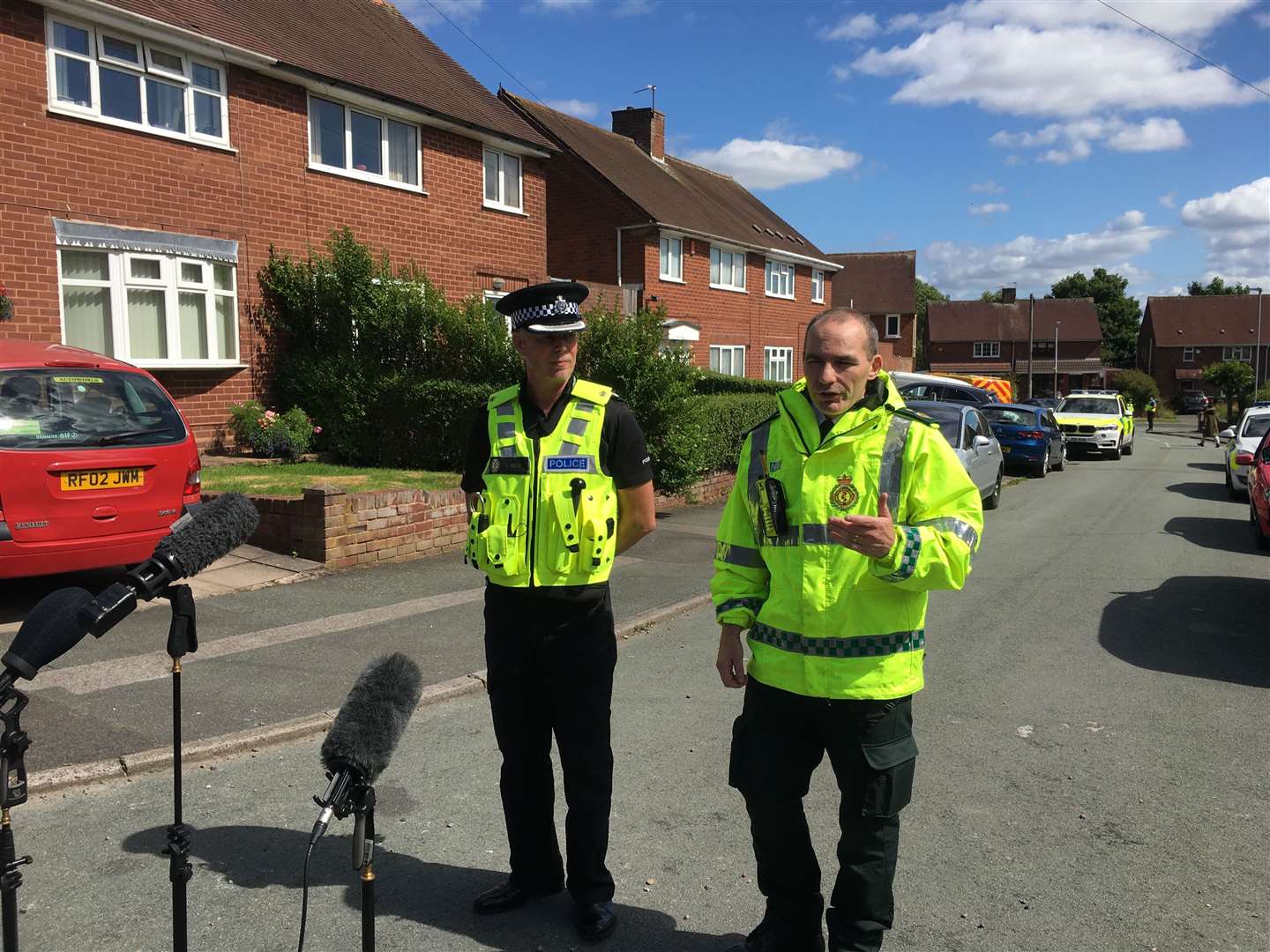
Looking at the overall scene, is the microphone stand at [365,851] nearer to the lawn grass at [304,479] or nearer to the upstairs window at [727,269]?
the lawn grass at [304,479]

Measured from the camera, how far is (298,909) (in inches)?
135

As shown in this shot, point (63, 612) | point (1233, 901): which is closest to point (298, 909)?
point (63, 612)

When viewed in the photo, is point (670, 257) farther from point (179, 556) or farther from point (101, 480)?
point (179, 556)

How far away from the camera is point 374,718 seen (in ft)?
8.22

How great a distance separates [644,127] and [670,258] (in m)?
8.13

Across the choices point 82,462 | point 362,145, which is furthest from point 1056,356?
point 82,462

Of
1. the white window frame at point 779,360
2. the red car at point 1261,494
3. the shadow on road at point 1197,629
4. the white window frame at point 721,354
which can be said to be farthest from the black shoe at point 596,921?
the white window frame at point 779,360

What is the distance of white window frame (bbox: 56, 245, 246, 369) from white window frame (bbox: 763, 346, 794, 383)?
829 inches

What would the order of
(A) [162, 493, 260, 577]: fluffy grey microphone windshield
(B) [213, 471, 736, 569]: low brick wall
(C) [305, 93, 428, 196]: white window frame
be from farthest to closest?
(C) [305, 93, 428, 196]: white window frame → (B) [213, 471, 736, 569]: low brick wall → (A) [162, 493, 260, 577]: fluffy grey microphone windshield

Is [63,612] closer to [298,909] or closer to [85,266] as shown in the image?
[298,909]

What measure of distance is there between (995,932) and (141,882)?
3.00 metres

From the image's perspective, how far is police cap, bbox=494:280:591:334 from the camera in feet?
10.8

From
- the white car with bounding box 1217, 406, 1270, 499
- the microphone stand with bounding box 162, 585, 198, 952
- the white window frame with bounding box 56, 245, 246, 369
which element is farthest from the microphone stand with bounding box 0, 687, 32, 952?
the white car with bounding box 1217, 406, 1270, 499

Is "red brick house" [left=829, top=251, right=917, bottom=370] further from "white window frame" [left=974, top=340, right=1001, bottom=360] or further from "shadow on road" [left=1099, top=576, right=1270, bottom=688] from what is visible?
"shadow on road" [left=1099, top=576, right=1270, bottom=688]
